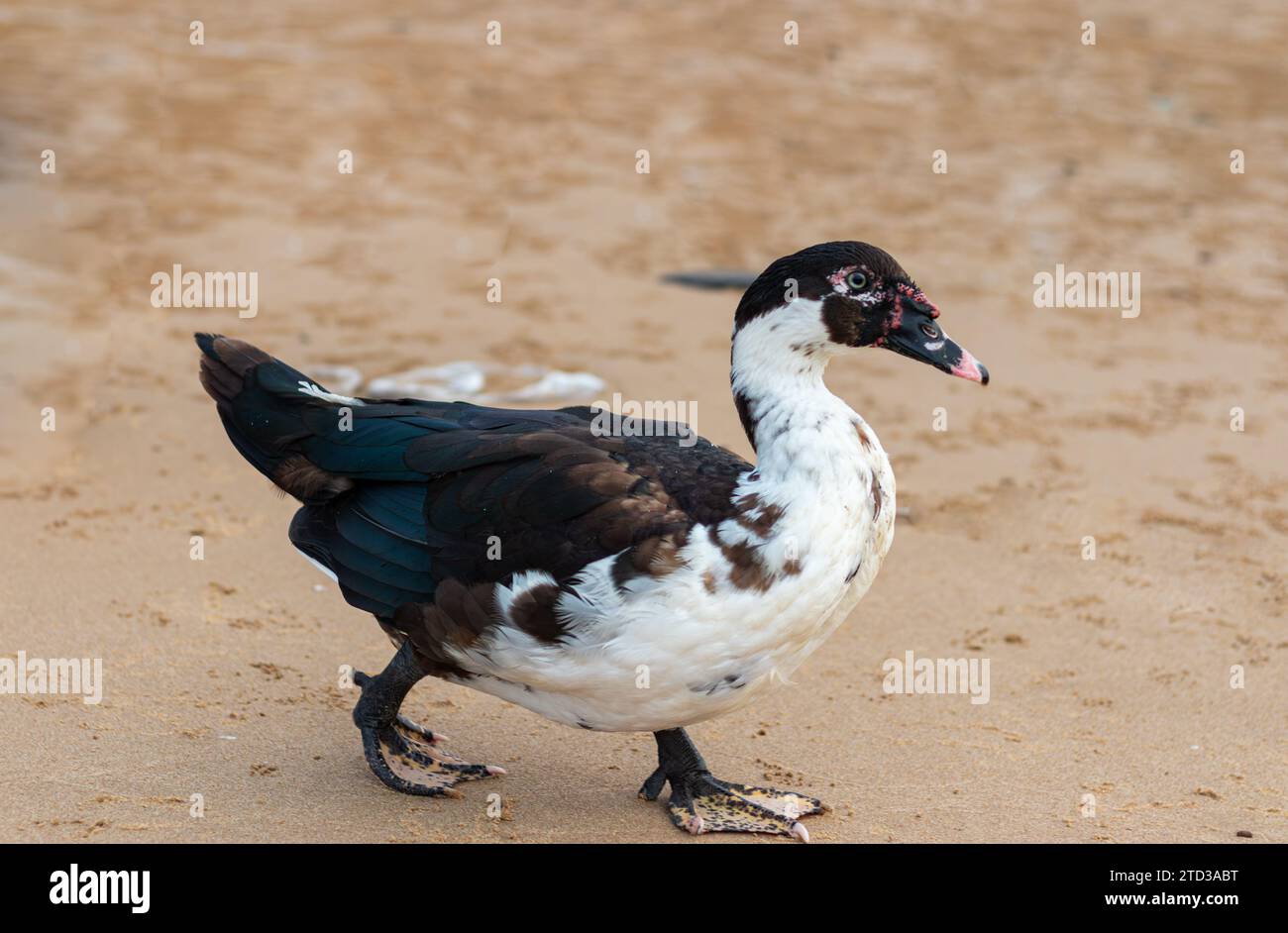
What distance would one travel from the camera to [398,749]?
4816 millimetres

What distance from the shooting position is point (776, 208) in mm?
10414

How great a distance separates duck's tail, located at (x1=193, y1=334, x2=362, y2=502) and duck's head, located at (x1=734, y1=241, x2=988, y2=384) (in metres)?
1.32

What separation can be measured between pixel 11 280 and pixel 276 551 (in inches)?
138

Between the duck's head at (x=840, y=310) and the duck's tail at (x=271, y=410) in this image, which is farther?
the duck's tail at (x=271, y=410)

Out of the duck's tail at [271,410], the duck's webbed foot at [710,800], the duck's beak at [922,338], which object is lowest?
the duck's webbed foot at [710,800]

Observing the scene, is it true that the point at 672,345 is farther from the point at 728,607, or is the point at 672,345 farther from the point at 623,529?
the point at 728,607

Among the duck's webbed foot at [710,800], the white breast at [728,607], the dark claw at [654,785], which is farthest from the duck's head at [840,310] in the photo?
the dark claw at [654,785]

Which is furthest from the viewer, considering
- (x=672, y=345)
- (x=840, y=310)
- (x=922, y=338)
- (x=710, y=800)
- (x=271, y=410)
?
(x=672, y=345)

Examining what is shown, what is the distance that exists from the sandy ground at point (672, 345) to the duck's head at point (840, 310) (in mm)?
1397

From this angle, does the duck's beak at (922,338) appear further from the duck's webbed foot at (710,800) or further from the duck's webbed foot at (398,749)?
the duck's webbed foot at (398,749)

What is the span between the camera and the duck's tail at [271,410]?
4.76 m

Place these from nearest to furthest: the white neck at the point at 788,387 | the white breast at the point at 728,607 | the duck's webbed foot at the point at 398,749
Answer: the white breast at the point at 728,607 < the white neck at the point at 788,387 < the duck's webbed foot at the point at 398,749

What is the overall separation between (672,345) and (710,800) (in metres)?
4.12

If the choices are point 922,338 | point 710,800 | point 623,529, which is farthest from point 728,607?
point 922,338
